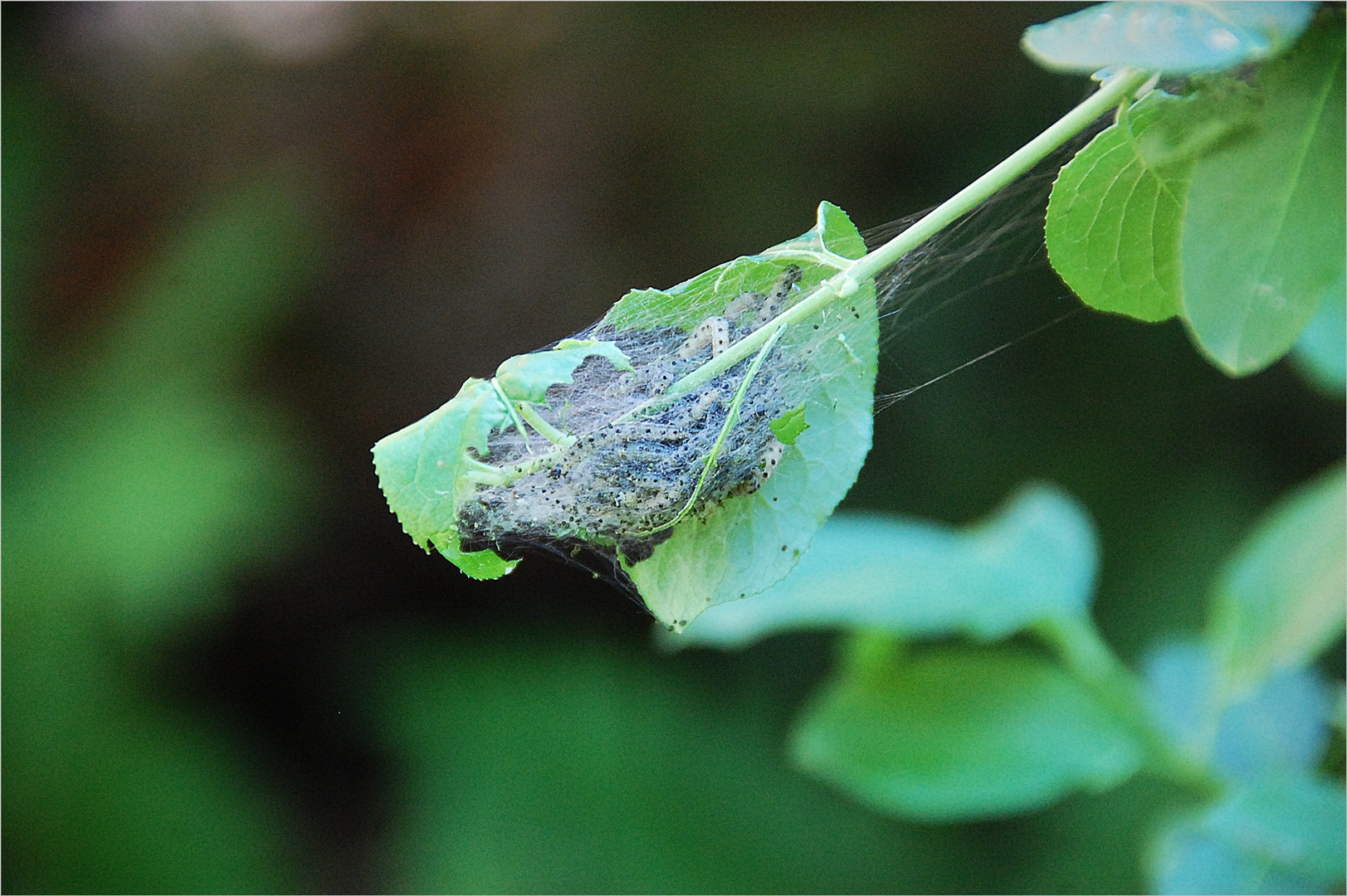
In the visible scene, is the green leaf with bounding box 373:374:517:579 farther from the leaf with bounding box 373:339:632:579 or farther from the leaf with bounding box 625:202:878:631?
the leaf with bounding box 625:202:878:631

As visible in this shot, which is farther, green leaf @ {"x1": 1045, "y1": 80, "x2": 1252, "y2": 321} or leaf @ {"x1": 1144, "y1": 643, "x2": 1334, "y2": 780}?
leaf @ {"x1": 1144, "y1": 643, "x2": 1334, "y2": 780}

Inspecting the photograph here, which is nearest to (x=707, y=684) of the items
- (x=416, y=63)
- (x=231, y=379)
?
(x=231, y=379)

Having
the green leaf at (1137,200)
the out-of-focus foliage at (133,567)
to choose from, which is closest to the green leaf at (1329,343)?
the green leaf at (1137,200)

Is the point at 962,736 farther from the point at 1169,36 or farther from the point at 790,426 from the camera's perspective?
the point at 1169,36

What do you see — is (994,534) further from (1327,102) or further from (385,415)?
(385,415)

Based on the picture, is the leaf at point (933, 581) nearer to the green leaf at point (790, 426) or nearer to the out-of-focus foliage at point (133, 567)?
the green leaf at point (790, 426)

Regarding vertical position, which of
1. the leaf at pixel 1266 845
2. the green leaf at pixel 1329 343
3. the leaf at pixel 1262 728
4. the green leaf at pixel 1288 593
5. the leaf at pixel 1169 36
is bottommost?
the leaf at pixel 1262 728

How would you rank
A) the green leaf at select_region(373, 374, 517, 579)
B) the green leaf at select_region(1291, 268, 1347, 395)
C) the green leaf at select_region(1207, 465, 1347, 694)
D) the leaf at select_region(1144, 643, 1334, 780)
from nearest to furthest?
the green leaf at select_region(373, 374, 517, 579), the green leaf at select_region(1291, 268, 1347, 395), the green leaf at select_region(1207, 465, 1347, 694), the leaf at select_region(1144, 643, 1334, 780)

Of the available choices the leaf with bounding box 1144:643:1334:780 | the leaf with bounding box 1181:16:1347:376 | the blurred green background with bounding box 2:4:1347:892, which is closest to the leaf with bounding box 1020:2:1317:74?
the leaf with bounding box 1181:16:1347:376
